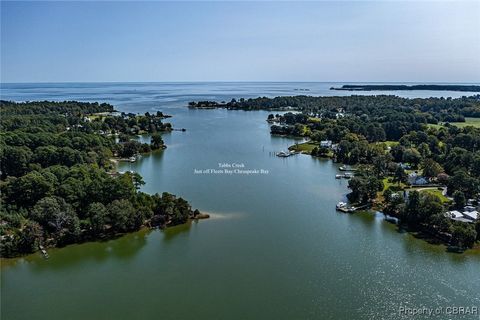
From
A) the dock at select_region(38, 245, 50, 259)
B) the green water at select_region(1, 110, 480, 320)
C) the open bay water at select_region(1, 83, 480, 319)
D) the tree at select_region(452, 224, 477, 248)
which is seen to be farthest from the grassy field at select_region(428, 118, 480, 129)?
the dock at select_region(38, 245, 50, 259)

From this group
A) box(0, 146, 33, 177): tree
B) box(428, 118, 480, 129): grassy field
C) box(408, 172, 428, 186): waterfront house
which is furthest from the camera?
box(428, 118, 480, 129): grassy field

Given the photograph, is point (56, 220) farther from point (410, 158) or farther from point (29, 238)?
point (410, 158)

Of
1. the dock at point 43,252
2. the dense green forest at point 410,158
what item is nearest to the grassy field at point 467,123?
the dense green forest at point 410,158

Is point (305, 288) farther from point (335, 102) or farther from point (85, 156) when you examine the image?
point (335, 102)

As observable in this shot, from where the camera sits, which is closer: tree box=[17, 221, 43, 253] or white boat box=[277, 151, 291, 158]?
tree box=[17, 221, 43, 253]

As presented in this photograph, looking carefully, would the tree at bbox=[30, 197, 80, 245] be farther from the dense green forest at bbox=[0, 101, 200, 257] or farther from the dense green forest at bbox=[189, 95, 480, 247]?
the dense green forest at bbox=[189, 95, 480, 247]

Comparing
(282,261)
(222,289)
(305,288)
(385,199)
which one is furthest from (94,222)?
(385,199)

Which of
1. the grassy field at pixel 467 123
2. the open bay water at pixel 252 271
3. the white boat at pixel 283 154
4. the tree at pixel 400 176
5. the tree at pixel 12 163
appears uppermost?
the grassy field at pixel 467 123

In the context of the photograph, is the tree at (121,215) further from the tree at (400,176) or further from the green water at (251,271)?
the tree at (400,176)
